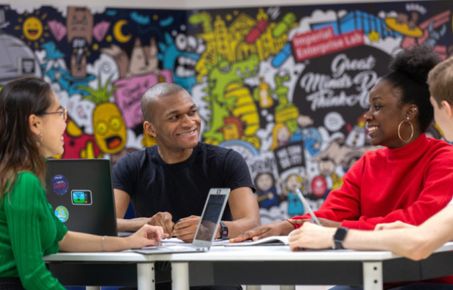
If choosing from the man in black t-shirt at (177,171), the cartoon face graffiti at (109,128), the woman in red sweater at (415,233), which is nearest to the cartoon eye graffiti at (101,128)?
the cartoon face graffiti at (109,128)

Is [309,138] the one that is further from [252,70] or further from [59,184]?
[59,184]

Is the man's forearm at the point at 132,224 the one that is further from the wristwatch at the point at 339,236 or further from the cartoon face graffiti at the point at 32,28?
the cartoon face graffiti at the point at 32,28

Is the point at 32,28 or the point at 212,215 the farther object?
the point at 32,28

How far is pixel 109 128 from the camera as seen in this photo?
19.0ft

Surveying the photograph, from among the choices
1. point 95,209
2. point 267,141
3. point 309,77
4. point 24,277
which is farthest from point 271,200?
point 24,277

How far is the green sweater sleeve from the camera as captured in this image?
246 cm

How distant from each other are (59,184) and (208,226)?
54 cm

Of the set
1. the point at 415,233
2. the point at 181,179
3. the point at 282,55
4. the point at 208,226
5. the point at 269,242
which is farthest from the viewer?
the point at 282,55

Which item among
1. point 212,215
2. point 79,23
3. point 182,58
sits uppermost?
point 79,23

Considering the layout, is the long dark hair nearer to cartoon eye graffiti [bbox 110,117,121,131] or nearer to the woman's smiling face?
the woman's smiling face

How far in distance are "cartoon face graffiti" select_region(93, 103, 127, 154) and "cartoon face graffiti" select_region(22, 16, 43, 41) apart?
23.4 inches

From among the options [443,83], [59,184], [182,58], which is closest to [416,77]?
[443,83]

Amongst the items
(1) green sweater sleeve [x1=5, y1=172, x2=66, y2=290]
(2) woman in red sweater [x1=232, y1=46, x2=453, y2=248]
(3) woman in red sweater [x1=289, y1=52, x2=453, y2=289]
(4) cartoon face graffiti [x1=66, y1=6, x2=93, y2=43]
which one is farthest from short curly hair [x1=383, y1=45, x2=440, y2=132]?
(4) cartoon face graffiti [x1=66, y1=6, x2=93, y2=43]

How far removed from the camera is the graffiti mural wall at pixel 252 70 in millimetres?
5691
